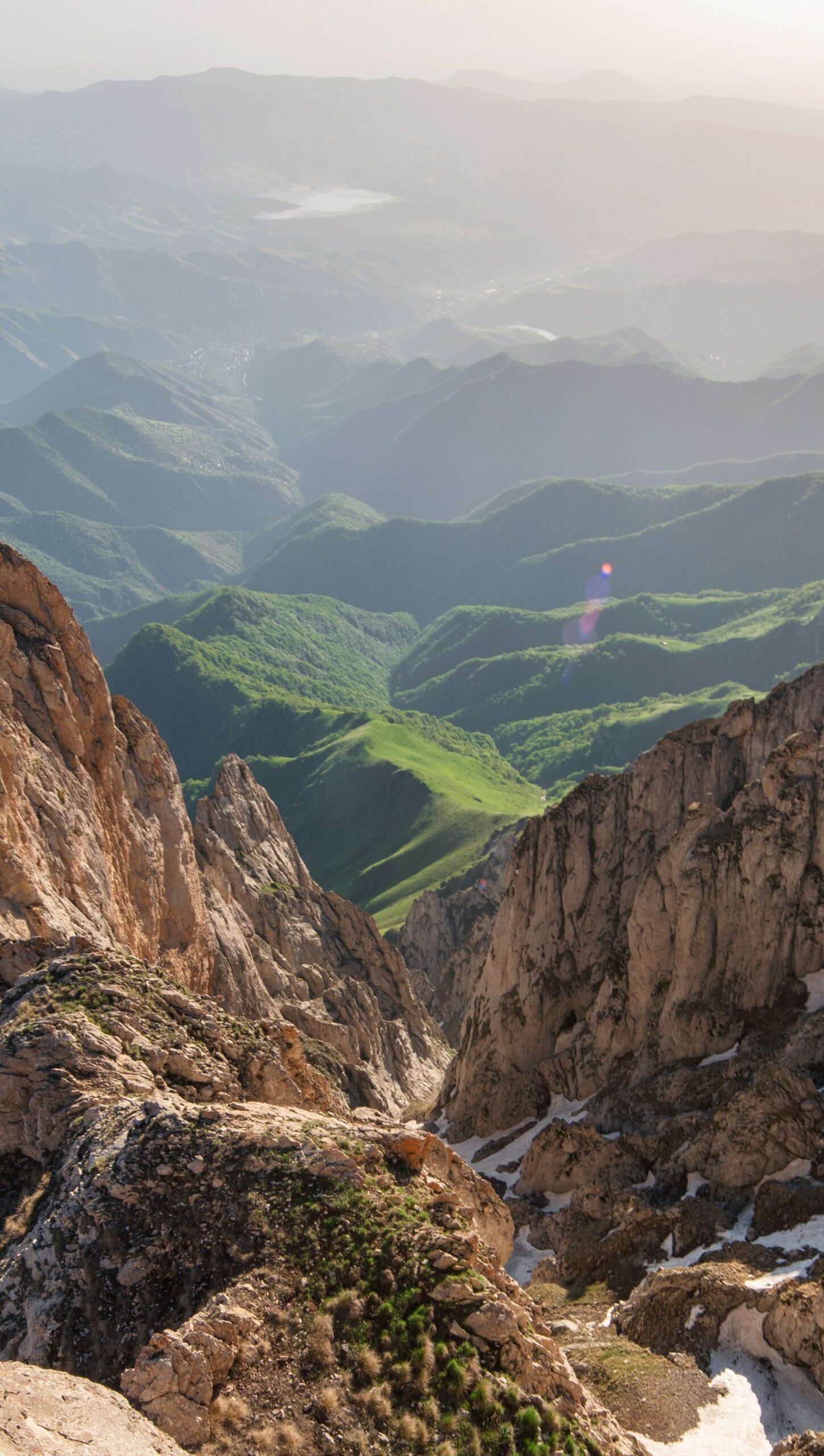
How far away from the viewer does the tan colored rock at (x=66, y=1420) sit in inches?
585

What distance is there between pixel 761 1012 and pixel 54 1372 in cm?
4241

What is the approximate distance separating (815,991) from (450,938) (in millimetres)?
77315

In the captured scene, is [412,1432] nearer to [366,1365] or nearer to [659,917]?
[366,1365]

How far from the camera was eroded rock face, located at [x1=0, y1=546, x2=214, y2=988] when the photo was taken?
4159 cm

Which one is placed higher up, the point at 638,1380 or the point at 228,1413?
the point at 228,1413

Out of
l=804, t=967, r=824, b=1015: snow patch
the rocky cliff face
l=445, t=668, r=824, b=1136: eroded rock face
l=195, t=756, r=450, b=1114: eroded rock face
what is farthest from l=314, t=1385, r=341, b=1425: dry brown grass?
l=195, t=756, r=450, b=1114: eroded rock face

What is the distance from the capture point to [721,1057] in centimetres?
5384

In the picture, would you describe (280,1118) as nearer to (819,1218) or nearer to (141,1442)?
(141,1442)

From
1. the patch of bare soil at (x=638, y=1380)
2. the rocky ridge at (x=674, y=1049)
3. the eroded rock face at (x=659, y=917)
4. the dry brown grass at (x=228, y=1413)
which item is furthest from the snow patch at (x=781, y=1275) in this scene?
the dry brown grass at (x=228, y=1413)

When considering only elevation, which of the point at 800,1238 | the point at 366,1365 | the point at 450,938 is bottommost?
the point at 450,938

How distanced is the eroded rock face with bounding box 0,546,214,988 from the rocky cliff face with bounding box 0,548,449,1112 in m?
0.09

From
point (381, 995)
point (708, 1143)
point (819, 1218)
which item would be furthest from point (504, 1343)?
point (381, 995)

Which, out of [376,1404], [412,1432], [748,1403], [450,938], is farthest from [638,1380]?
[450,938]

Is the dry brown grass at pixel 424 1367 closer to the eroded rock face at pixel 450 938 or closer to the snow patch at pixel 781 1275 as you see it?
the snow patch at pixel 781 1275
